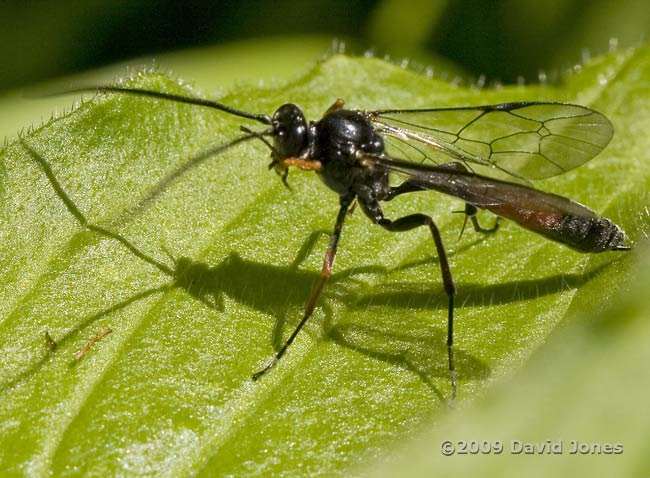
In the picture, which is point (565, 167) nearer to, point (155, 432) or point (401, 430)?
point (401, 430)

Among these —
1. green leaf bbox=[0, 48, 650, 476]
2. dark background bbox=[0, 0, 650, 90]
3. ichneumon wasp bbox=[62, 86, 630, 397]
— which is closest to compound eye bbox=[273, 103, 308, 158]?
ichneumon wasp bbox=[62, 86, 630, 397]

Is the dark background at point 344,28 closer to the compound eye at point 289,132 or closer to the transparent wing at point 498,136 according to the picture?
the transparent wing at point 498,136

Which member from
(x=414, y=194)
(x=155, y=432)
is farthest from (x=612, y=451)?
(x=414, y=194)

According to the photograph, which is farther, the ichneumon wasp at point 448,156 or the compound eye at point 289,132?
the compound eye at point 289,132

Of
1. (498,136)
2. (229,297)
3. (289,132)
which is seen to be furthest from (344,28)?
(229,297)

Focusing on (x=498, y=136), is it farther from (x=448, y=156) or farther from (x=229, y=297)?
(x=229, y=297)

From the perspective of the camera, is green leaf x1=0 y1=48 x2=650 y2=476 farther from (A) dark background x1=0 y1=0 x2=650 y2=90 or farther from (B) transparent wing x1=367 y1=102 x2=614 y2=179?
(A) dark background x1=0 y1=0 x2=650 y2=90

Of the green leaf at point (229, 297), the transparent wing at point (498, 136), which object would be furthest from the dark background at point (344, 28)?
the transparent wing at point (498, 136)
